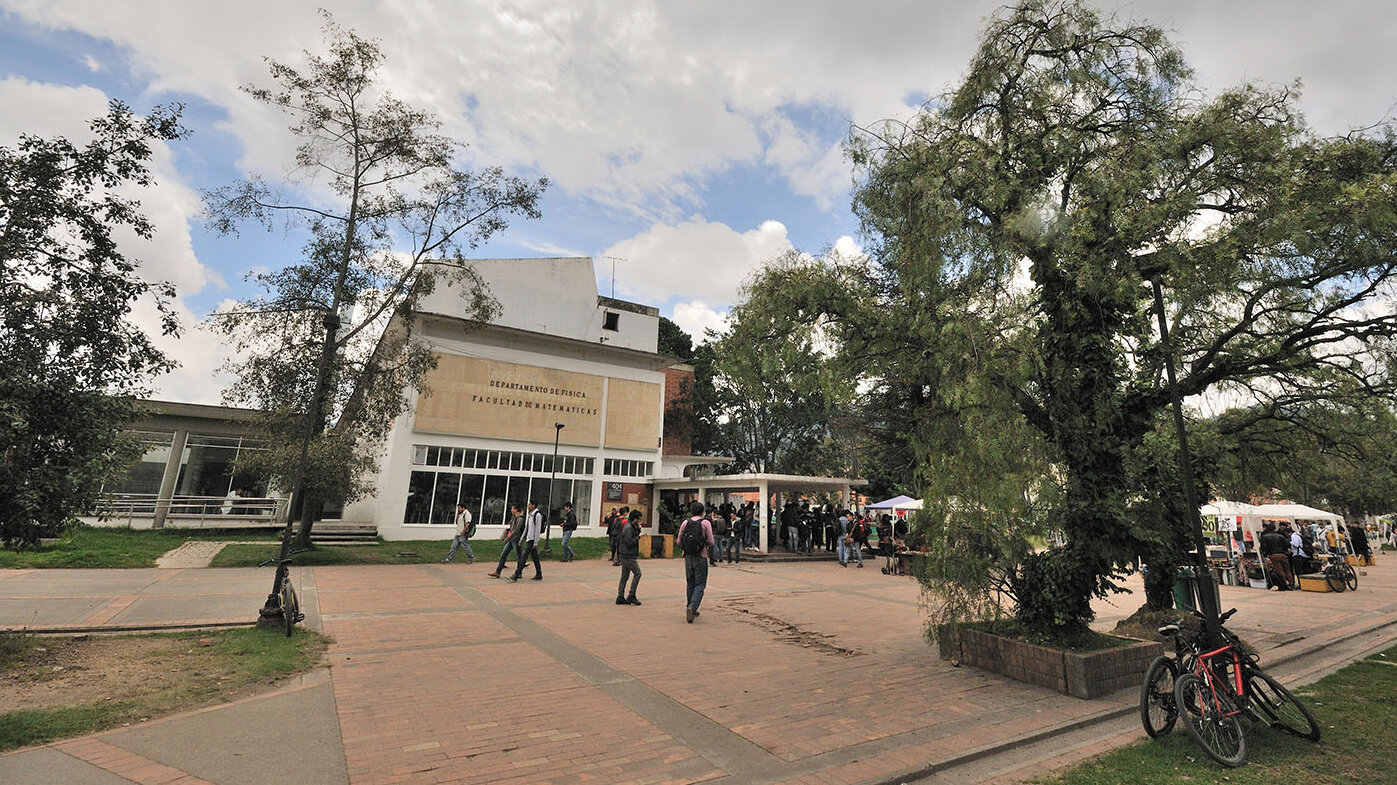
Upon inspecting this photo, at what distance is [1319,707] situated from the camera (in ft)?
19.2

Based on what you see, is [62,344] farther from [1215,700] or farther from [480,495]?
[480,495]

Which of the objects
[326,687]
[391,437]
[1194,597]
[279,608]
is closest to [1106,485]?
[1194,597]

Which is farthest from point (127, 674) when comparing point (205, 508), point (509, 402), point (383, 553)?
point (205, 508)

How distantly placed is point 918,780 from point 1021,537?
3352mm

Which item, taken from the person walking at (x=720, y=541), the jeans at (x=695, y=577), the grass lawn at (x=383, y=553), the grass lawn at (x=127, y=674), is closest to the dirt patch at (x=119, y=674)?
the grass lawn at (x=127, y=674)

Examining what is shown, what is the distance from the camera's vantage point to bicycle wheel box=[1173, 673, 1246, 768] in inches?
180

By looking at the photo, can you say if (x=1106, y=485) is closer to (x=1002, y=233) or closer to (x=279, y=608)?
(x=1002, y=233)

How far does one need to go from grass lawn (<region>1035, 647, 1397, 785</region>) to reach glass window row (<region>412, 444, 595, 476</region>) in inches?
928

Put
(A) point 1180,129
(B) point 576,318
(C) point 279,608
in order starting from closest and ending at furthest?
(A) point 1180,129 < (C) point 279,608 < (B) point 576,318

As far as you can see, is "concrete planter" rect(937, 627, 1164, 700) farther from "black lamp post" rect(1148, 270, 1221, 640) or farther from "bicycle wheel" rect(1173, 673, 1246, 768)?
"bicycle wheel" rect(1173, 673, 1246, 768)

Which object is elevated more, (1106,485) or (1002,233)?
(1002,233)

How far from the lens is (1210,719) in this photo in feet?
15.5

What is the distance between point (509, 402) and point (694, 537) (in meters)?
17.8

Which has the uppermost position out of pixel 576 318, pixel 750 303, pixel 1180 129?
pixel 576 318
